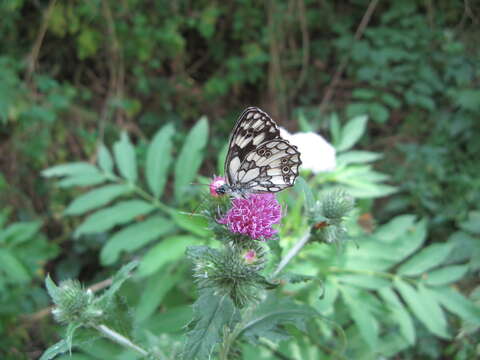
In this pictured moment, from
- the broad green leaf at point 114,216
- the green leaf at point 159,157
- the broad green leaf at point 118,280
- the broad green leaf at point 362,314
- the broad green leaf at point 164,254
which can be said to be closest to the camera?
the broad green leaf at point 118,280

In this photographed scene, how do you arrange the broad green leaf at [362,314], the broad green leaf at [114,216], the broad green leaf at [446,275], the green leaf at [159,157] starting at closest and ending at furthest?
the broad green leaf at [362,314] → the broad green leaf at [446,275] → the broad green leaf at [114,216] → the green leaf at [159,157]

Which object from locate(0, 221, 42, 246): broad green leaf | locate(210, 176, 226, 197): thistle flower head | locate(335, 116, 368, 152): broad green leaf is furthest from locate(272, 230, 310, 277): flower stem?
locate(0, 221, 42, 246): broad green leaf

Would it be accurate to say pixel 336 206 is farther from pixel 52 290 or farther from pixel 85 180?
pixel 85 180

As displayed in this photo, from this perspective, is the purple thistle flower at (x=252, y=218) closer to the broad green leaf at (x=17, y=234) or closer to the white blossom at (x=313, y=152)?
the white blossom at (x=313, y=152)

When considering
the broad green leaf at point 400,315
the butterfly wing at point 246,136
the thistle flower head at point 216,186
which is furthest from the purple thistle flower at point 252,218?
the broad green leaf at point 400,315

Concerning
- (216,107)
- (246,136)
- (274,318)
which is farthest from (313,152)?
(216,107)

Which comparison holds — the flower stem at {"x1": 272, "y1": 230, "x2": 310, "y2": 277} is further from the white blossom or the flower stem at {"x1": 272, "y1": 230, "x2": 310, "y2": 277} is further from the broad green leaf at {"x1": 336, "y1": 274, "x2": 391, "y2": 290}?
the broad green leaf at {"x1": 336, "y1": 274, "x2": 391, "y2": 290}

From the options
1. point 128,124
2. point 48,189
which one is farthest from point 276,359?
point 128,124
